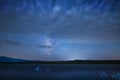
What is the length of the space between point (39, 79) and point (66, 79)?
125 centimetres

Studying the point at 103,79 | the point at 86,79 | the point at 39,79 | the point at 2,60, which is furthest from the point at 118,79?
the point at 39,79

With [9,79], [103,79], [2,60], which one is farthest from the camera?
[9,79]

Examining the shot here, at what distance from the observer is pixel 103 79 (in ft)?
14.3

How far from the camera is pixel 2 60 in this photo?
4.08m

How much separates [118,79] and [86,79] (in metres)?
4.79

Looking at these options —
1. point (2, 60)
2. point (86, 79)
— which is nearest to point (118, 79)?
point (2, 60)

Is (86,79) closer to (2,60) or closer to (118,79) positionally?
(118,79)

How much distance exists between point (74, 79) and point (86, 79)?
55cm

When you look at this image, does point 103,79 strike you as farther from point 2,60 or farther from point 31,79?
point 31,79

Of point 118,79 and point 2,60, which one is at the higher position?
point 2,60

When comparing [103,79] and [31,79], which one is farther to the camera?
[31,79]

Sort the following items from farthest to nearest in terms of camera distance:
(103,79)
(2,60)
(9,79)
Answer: (9,79) → (103,79) → (2,60)

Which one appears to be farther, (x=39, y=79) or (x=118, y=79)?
(x=39, y=79)

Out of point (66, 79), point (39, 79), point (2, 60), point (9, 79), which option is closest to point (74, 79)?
point (66, 79)
